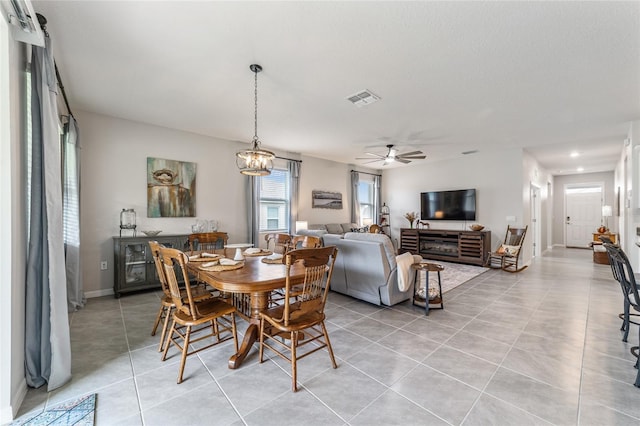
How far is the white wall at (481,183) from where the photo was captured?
6242 millimetres

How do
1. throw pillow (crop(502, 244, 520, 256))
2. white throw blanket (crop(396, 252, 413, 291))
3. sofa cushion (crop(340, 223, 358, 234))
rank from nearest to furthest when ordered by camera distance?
white throw blanket (crop(396, 252, 413, 291)) < throw pillow (crop(502, 244, 520, 256)) < sofa cushion (crop(340, 223, 358, 234))

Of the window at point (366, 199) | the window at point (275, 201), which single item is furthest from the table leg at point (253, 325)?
the window at point (366, 199)

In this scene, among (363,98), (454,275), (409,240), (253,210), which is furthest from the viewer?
(409,240)

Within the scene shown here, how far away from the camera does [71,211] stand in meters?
3.46

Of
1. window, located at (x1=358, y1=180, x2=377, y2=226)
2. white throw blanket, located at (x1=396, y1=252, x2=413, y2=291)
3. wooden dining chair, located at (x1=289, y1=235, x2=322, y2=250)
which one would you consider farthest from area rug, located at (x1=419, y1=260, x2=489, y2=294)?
window, located at (x1=358, y1=180, x2=377, y2=226)

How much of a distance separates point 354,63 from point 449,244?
18.8ft

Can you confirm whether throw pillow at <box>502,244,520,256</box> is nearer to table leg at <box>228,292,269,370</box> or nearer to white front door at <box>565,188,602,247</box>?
table leg at <box>228,292,269,370</box>

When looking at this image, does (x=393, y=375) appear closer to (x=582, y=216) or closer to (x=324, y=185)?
(x=324, y=185)

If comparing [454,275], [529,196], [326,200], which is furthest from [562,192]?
[326,200]

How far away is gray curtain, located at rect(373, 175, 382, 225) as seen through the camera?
8719 millimetres

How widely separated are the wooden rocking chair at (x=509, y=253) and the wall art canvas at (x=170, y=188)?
20.8ft

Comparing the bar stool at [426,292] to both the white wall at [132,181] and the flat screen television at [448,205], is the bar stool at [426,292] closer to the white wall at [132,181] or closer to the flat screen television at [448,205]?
the white wall at [132,181]

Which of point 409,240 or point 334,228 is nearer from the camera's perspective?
point 334,228

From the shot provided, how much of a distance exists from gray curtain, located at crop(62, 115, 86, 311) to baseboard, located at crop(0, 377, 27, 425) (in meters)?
1.90
